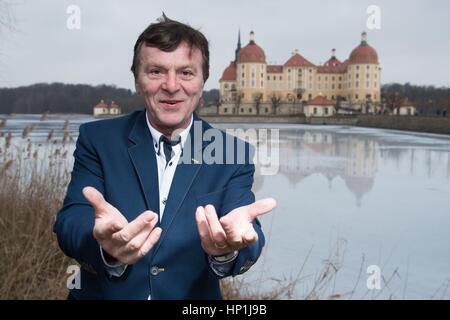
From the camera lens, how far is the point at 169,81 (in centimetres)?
115

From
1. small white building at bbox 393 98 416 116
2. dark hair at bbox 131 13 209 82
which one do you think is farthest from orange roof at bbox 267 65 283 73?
dark hair at bbox 131 13 209 82

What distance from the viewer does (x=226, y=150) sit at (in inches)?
Result: 49.0

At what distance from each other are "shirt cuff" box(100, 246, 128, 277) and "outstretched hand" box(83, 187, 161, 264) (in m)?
0.08

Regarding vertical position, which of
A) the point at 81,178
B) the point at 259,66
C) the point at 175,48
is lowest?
the point at 81,178

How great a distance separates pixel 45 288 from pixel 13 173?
138cm

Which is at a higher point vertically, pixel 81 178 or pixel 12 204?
pixel 81 178

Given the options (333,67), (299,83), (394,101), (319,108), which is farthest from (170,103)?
(333,67)

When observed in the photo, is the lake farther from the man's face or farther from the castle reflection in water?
the man's face

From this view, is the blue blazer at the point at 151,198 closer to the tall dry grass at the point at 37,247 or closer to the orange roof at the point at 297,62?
the tall dry grass at the point at 37,247

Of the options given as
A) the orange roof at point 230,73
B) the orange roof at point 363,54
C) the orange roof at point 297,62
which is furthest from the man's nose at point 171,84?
the orange roof at point 297,62

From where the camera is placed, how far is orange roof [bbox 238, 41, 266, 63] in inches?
1803
